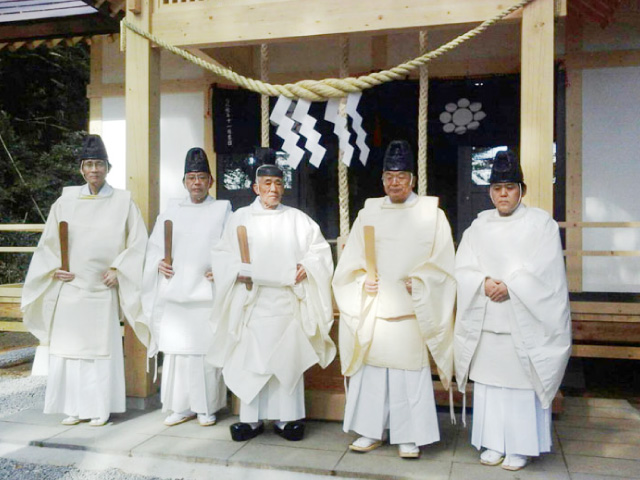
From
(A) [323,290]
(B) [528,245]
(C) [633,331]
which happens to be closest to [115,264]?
(A) [323,290]

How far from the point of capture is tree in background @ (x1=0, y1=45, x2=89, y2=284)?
1113cm

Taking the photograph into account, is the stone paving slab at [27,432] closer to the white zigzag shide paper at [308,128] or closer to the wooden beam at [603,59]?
the white zigzag shide paper at [308,128]

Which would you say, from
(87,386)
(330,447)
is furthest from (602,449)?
(87,386)

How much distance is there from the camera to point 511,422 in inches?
138

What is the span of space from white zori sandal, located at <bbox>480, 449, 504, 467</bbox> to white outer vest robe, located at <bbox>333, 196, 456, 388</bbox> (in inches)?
19.6

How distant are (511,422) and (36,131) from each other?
38.9 ft

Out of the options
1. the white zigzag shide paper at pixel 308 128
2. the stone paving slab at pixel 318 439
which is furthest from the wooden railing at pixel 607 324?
the stone paving slab at pixel 318 439

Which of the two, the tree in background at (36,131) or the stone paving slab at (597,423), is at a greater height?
the tree in background at (36,131)

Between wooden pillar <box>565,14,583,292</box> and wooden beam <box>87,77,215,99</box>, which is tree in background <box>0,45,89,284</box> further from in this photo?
wooden pillar <box>565,14,583,292</box>

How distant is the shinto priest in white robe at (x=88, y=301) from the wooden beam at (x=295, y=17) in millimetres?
1358

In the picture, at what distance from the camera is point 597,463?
11.8ft

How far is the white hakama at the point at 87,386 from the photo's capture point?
431 centimetres

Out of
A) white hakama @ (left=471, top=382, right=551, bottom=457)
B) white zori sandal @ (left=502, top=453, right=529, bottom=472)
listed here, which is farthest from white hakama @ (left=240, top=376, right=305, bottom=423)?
white zori sandal @ (left=502, top=453, right=529, bottom=472)

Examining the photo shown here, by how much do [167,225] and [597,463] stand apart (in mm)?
3165
